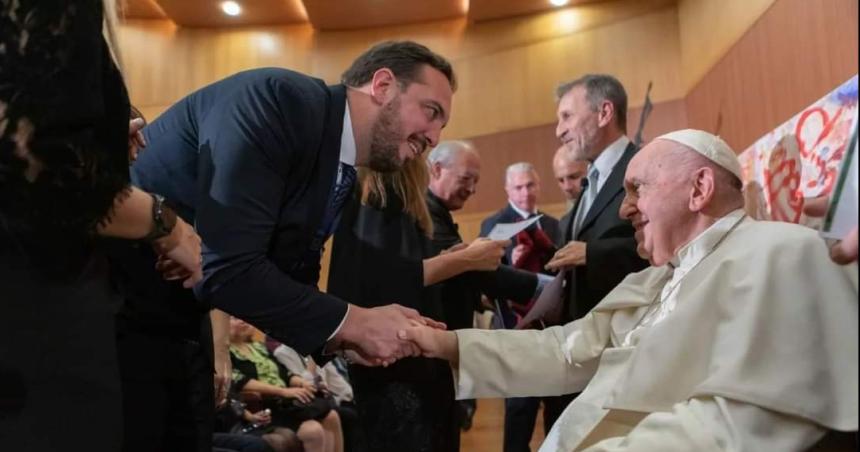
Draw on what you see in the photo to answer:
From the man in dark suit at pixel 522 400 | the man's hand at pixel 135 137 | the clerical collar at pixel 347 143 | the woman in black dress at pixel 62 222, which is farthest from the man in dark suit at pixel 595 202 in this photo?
the woman in black dress at pixel 62 222

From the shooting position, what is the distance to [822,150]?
2.40 m

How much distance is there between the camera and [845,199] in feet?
1.88

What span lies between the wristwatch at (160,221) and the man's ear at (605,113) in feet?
6.47

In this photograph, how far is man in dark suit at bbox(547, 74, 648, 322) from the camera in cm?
235

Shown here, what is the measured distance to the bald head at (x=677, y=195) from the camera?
1.71 metres

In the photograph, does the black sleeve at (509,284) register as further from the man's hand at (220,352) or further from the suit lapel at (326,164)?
the suit lapel at (326,164)

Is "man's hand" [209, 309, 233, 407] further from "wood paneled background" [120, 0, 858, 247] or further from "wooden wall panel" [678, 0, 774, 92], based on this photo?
"wooden wall panel" [678, 0, 774, 92]

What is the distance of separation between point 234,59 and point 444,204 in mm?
5834

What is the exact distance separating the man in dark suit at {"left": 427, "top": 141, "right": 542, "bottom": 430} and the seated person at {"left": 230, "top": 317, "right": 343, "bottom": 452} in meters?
1.62

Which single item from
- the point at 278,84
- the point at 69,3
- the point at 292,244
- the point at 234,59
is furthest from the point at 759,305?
the point at 234,59

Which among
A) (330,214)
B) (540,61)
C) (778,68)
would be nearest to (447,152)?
(330,214)

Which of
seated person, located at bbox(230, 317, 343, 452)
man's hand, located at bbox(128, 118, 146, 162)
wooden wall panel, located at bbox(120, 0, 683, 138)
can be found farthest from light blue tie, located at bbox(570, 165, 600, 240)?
wooden wall panel, located at bbox(120, 0, 683, 138)

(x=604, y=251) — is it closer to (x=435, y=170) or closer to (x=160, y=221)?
(x=435, y=170)

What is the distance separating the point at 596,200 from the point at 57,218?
190cm
